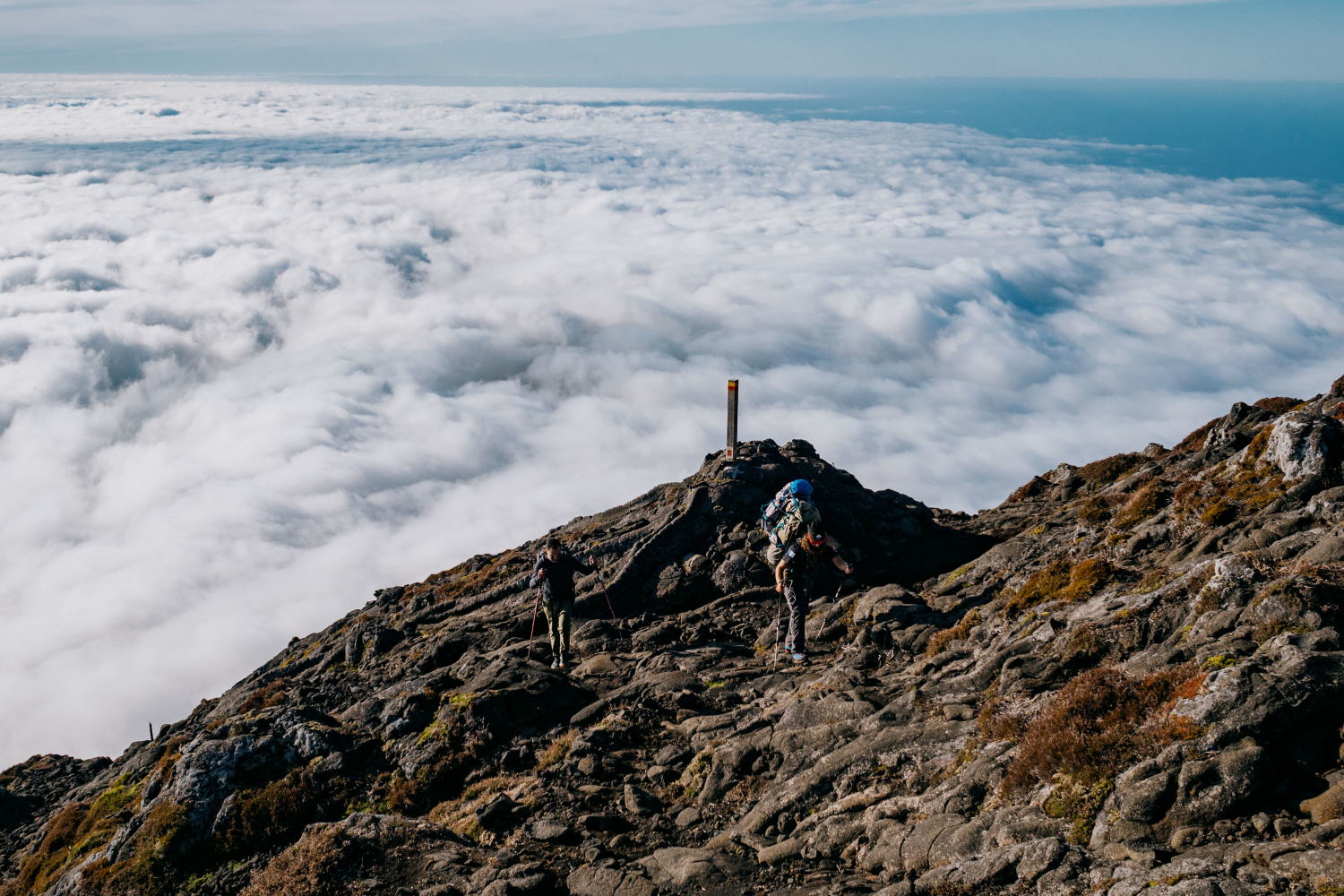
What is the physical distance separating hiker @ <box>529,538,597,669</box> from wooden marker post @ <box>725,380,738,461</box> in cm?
896

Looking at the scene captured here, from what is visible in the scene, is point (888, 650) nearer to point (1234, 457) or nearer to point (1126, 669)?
point (1126, 669)

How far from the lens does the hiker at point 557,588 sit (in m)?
17.7

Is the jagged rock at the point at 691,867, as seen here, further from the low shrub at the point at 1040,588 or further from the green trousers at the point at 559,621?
the green trousers at the point at 559,621

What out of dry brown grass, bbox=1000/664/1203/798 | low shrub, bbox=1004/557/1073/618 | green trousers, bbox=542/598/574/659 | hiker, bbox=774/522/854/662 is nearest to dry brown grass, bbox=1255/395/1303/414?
low shrub, bbox=1004/557/1073/618

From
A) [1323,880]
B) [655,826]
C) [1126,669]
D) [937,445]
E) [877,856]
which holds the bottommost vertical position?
[937,445]

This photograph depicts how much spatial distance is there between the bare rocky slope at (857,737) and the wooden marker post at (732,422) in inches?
136

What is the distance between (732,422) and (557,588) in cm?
1054

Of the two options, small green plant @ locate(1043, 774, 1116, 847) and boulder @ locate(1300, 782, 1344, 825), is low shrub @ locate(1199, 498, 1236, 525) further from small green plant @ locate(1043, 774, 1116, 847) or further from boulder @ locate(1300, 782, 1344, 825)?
boulder @ locate(1300, 782, 1344, 825)

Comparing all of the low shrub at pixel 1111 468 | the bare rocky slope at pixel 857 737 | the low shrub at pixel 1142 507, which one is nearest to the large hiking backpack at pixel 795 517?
the bare rocky slope at pixel 857 737

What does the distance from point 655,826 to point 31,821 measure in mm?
24777

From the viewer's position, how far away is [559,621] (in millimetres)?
17969

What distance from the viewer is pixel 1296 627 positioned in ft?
27.7

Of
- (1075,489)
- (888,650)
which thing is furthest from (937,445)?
(888,650)

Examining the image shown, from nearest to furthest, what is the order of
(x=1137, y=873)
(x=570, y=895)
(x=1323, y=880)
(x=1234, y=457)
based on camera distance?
(x=1323, y=880), (x=1137, y=873), (x=570, y=895), (x=1234, y=457)
